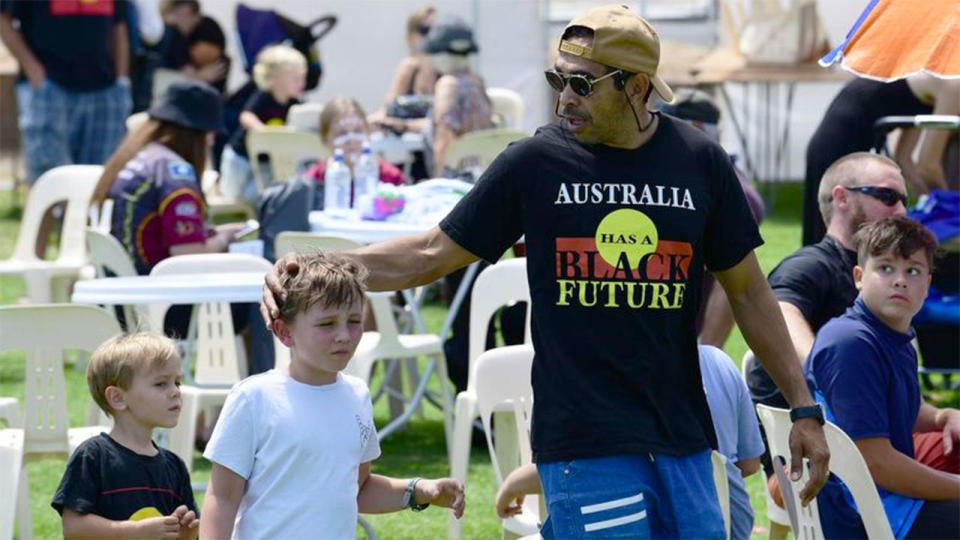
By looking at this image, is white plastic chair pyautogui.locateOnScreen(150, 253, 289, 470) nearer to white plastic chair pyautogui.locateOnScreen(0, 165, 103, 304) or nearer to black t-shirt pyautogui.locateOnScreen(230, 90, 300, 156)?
white plastic chair pyautogui.locateOnScreen(0, 165, 103, 304)

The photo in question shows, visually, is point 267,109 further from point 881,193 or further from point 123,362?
point 123,362

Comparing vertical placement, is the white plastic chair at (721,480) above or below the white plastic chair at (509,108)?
above

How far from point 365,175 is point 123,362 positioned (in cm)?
379

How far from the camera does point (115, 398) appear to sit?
3.98 meters

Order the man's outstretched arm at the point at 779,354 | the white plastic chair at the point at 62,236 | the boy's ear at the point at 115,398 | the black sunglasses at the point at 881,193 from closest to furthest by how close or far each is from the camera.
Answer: the man's outstretched arm at the point at 779,354, the boy's ear at the point at 115,398, the black sunglasses at the point at 881,193, the white plastic chair at the point at 62,236

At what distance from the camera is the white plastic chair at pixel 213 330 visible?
20.2 ft

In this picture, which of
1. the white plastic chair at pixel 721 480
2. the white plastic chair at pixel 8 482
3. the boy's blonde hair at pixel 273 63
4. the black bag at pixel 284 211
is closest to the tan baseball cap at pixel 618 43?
the white plastic chair at pixel 721 480

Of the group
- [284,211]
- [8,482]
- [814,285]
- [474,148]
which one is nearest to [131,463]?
[8,482]

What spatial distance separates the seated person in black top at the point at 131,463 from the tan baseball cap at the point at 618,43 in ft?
4.43

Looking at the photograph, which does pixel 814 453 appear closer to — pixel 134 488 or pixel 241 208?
pixel 134 488

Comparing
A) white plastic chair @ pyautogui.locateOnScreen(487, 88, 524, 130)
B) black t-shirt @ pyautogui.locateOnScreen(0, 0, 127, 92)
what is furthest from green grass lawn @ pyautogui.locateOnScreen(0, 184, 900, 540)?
black t-shirt @ pyautogui.locateOnScreen(0, 0, 127, 92)

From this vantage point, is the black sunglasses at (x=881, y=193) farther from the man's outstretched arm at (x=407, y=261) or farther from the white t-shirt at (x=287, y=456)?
the white t-shirt at (x=287, y=456)

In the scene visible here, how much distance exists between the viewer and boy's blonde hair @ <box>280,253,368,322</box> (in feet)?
11.0

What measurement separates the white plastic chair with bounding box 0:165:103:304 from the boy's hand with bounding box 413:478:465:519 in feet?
18.5
